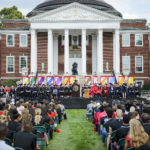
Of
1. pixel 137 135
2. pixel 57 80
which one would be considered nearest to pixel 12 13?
pixel 57 80

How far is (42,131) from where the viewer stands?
9430 mm

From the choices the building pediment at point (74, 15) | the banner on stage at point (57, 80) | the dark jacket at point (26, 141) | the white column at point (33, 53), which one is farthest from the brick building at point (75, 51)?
the dark jacket at point (26, 141)

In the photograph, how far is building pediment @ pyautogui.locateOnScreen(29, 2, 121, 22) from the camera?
1630 inches

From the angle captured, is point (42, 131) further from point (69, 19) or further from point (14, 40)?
point (14, 40)

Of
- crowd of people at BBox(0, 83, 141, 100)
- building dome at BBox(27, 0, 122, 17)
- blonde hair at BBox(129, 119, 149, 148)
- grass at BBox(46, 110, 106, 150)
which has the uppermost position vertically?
building dome at BBox(27, 0, 122, 17)

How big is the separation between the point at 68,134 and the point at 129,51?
3444cm

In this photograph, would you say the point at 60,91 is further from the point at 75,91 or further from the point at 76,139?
the point at 76,139

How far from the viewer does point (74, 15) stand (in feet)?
137

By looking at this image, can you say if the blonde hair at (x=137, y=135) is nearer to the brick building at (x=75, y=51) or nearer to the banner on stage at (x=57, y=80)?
the banner on stage at (x=57, y=80)

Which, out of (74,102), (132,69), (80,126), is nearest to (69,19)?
(132,69)

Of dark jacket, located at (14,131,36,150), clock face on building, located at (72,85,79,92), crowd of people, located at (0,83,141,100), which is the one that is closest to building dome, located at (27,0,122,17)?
clock face on building, located at (72,85,79,92)

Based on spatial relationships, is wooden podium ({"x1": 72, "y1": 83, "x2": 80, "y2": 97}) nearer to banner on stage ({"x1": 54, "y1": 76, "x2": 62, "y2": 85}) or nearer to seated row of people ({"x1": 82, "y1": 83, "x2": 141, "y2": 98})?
seated row of people ({"x1": 82, "y1": 83, "x2": 141, "y2": 98})

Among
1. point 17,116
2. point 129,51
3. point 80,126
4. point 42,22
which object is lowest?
point 80,126

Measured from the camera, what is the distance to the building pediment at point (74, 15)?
41406 mm
